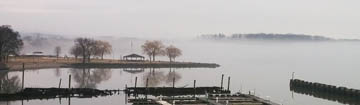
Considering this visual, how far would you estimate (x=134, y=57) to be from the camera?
132750mm

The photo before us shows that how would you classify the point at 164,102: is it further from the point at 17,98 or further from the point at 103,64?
the point at 103,64

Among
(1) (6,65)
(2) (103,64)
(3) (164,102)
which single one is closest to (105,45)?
(2) (103,64)

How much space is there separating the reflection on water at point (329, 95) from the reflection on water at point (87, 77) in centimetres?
3182

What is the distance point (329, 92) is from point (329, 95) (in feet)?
5.45

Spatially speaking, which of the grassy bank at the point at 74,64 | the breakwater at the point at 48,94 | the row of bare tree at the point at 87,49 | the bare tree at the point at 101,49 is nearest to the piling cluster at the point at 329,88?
the breakwater at the point at 48,94

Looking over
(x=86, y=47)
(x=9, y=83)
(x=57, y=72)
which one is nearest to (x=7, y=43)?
(x=57, y=72)

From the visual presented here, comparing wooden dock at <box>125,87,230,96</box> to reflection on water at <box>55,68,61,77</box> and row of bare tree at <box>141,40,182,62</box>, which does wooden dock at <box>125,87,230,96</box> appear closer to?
reflection on water at <box>55,68,61,77</box>

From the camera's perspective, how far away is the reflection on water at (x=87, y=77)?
7750 centimetres

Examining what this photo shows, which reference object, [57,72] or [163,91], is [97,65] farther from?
[163,91]

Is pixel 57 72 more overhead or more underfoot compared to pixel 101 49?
more underfoot

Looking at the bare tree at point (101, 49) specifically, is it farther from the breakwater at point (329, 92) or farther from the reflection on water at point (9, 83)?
the breakwater at point (329, 92)

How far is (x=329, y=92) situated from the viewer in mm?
74812

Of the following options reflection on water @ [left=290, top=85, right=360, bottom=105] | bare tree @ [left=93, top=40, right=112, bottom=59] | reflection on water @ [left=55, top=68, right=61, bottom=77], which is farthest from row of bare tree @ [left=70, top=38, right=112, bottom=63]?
reflection on water @ [left=290, top=85, right=360, bottom=105]

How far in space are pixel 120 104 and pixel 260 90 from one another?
2890 cm
